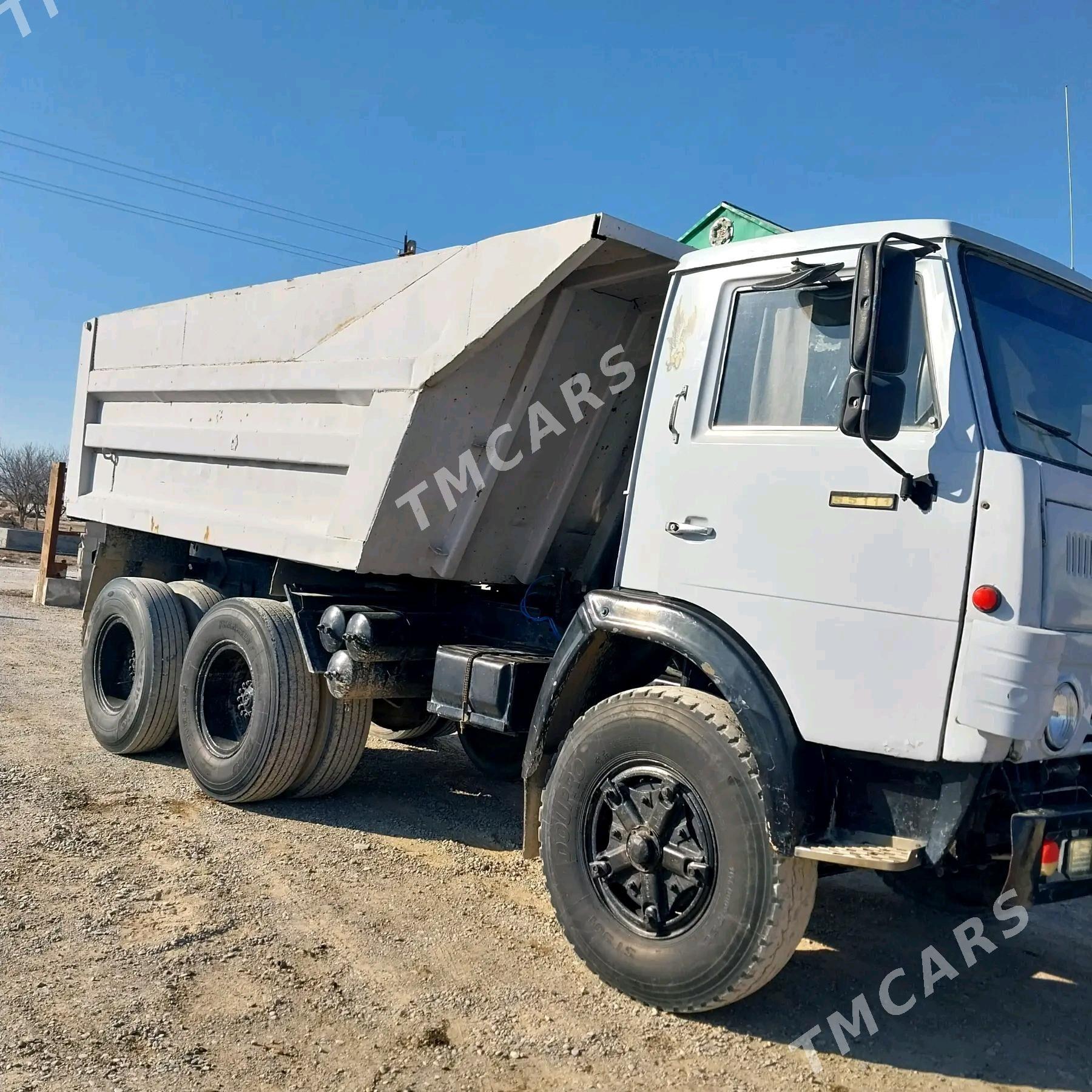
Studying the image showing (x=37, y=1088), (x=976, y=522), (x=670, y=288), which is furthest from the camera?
(x=670, y=288)

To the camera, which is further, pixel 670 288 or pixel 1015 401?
pixel 670 288

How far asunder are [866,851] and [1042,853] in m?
0.48

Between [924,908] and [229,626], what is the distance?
3.82 meters

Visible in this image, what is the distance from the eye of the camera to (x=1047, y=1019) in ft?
12.1

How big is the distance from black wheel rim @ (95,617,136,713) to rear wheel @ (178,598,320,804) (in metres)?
1.07

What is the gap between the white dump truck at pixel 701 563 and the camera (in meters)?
2.96

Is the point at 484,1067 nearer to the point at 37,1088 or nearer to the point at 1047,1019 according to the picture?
the point at 37,1088

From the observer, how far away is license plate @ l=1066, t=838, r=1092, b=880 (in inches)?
117

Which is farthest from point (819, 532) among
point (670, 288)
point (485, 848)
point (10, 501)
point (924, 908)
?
point (10, 501)

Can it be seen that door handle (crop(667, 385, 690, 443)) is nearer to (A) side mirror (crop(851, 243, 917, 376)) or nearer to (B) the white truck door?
(B) the white truck door

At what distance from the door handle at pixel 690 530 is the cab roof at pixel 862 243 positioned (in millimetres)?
969

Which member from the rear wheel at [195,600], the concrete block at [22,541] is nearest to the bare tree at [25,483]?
the concrete block at [22,541]

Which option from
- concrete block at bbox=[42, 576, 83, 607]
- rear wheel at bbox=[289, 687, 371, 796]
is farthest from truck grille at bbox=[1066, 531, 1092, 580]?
concrete block at bbox=[42, 576, 83, 607]
